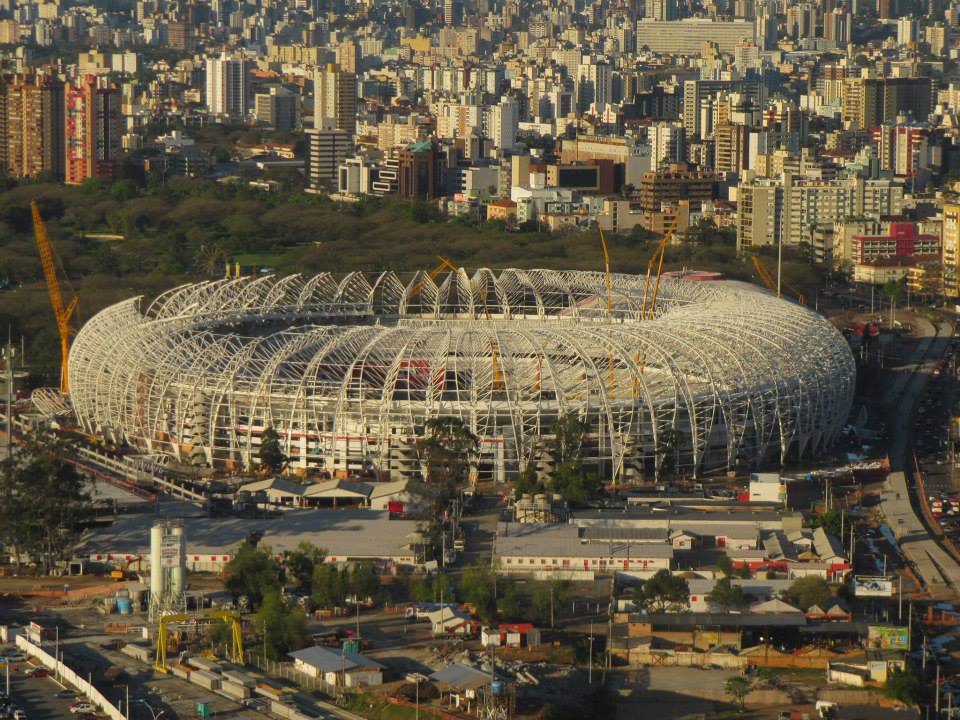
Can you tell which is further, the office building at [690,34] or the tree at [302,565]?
the office building at [690,34]

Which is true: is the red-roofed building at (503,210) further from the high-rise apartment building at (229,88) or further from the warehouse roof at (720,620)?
the high-rise apartment building at (229,88)

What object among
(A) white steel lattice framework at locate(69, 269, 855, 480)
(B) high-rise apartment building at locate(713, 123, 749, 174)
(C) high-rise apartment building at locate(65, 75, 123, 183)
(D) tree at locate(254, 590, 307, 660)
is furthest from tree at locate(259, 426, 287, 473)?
(B) high-rise apartment building at locate(713, 123, 749, 174)

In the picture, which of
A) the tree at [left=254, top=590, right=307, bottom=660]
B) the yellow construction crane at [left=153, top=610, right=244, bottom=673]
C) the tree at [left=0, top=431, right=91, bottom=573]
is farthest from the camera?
the tree at [left=0, top=431, right=91, bottom=573]

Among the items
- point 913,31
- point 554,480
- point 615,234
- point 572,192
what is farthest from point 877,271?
point 913,31

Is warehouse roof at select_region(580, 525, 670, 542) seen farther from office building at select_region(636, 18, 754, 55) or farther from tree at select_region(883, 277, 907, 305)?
office building at select_region(636, 18, 754, 55)

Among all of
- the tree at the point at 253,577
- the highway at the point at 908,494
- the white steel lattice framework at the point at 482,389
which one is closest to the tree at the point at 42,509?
the tree at the point at 253,577

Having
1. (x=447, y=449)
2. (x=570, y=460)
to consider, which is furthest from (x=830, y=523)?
(x=447, y=449)

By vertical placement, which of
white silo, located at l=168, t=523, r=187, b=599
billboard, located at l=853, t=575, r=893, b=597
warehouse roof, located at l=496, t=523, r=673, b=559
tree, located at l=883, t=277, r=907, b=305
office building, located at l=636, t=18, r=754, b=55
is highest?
office building, located at l=636, t=18, r=754, b=55
